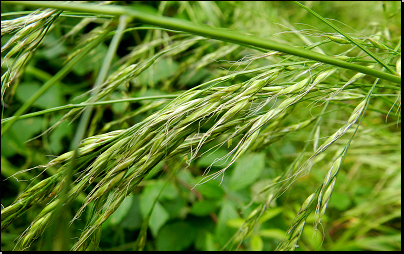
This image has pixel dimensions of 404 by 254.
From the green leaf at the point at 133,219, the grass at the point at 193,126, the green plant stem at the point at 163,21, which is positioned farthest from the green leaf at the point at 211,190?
the green plant stem at the point at 163,21

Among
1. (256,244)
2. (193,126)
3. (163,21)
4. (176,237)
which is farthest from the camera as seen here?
(176,237)

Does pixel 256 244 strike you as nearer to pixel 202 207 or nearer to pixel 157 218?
pixel 202 207

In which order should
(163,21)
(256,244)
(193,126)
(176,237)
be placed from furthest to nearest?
(176,237) → (256,244) → (193,126) → (163,21)

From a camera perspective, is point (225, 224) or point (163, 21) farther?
point (225, 224)

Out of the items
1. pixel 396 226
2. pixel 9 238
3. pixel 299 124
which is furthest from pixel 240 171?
pixel 396 226

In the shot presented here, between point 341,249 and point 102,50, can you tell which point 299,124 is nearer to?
point 341,249

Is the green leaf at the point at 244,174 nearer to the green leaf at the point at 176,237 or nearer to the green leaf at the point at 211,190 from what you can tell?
the green leaf at the point at 211,190

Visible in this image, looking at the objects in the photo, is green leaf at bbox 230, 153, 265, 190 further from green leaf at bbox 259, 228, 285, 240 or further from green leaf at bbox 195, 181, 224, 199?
green leaf at bbox 259, 228, 285, 240

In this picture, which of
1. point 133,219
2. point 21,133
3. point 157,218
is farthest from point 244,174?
point 21,133
